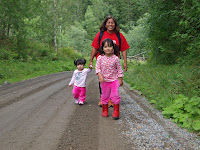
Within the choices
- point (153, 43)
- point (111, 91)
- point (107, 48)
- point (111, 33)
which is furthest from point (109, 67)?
point (153, 43)

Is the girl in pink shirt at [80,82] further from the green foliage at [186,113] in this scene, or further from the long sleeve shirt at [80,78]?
the green foliage at [186,113]

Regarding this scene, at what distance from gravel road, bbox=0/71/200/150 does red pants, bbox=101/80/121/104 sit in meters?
0.41

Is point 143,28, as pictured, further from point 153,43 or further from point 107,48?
point 107,48

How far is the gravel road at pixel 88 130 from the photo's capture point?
3.06 m

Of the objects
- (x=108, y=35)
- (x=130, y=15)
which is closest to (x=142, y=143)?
(x=108, y=35)

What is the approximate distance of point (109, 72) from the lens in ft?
14.7

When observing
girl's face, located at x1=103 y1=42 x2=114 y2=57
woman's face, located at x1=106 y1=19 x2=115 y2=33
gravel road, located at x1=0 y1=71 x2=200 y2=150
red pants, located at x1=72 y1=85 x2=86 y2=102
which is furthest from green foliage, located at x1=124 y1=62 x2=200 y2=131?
woman's face, located at x1=106 y1=19 x2=115 y2=33

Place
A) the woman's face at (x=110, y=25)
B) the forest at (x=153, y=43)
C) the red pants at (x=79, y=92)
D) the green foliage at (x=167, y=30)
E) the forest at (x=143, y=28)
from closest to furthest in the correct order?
1. the woman's face at (x=110, y=25)
2. the forest at (x=153, y=43)
3. the red pants at (x=79, y=92)
4. the forest at (x=143, y=28)
5. the green foliage at (x=167, y=30)

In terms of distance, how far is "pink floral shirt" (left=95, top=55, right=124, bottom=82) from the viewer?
4457 millimetres

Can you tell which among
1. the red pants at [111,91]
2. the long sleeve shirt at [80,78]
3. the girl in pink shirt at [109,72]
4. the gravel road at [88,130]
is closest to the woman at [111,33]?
the girl in pink shirt at [109,72]

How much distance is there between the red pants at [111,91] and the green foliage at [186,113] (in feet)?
3.54

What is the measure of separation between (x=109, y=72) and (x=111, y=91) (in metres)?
0.44

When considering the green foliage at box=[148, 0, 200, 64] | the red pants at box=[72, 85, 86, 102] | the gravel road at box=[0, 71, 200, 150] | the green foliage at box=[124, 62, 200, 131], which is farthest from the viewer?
the green foliage at box=[148, 0, 200, 64]

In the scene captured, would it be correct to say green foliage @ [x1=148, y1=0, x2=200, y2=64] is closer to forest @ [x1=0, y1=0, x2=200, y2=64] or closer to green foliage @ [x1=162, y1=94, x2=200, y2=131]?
forest @ [x1=0, y1=0, x2=200, y2=64]
